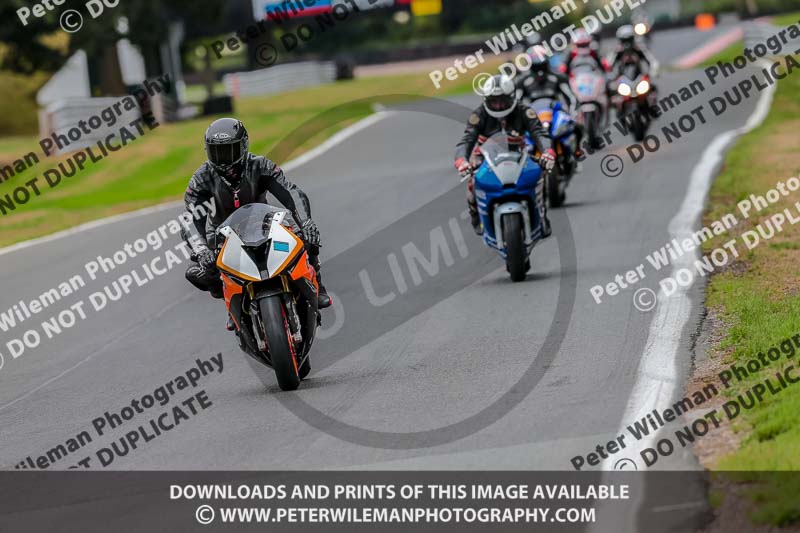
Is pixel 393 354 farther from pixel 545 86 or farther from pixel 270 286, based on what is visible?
pixel 545 86

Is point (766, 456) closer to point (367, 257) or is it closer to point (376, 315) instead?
point (376, 315)

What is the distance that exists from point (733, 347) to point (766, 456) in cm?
274

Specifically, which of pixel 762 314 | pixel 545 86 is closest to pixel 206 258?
pixel 762 314

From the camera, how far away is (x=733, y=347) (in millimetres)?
9094

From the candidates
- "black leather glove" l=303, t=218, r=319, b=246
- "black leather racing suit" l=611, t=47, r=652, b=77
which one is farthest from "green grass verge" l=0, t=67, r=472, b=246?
"black leather glove" l=303, t=218, r=319, b=246

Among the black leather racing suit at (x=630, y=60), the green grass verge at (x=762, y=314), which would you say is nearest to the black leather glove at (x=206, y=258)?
the green grass verge at (x=762, y=314)

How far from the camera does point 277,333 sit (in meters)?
8.71

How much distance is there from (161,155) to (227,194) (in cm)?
1982

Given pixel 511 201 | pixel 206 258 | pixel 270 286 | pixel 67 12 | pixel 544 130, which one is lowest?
pixel 511 201

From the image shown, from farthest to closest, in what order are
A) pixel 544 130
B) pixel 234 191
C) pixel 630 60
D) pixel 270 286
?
pixel 630 60 < pixel 544 130 < pixel 234 191 < pixel 270 286

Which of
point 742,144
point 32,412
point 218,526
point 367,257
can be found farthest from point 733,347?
point 742,144

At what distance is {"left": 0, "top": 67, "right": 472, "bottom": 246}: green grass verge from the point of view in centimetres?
2175

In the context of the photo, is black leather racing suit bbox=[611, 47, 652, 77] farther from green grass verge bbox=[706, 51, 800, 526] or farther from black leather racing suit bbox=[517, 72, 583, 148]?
black leather racing suit bbox=[517, 72, 583, 148]

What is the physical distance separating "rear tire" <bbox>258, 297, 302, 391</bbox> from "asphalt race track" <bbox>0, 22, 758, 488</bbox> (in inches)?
10.2
